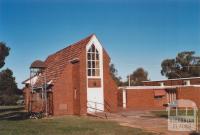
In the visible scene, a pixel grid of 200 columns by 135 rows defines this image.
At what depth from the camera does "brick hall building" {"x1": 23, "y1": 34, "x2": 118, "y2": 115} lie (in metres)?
35.3

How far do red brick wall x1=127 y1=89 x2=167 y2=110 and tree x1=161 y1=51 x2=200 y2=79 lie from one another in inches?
1927

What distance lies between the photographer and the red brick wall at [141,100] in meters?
47.4

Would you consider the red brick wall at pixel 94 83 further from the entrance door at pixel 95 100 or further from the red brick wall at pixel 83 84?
the red brick wall at pixel 83 84

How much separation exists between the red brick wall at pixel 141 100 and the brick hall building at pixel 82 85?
413 inches

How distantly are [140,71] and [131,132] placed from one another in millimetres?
98544

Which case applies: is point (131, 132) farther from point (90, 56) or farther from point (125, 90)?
point (125, 90)

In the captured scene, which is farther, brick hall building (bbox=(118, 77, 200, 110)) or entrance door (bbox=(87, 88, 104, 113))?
brick hall building (bbox=(118, 77, 200, 110))

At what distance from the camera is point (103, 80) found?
36.7 metres

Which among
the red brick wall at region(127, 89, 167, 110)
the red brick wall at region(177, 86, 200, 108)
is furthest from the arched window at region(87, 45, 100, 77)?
the red brick wall at region(177, 86, 200, 108)

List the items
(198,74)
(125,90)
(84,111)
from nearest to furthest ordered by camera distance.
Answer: (84,111)
(125,90)
(198,74)

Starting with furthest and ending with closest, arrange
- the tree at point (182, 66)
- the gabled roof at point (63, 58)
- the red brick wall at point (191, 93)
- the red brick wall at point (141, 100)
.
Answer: the tree at point (182, 66) → the red brick wall at point (141, 100) → the red brick wall at point (191, 93) → the gabled roof at point (63, 58)

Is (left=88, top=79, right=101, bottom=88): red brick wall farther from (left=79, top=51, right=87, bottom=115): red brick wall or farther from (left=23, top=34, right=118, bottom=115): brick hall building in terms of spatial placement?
(left=79, top=51, right=87, bottom=115): red brick wall

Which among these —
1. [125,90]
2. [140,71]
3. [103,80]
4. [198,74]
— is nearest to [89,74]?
[103,80]

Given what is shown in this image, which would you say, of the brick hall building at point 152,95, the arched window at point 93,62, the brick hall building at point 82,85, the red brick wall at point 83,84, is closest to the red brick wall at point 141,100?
the brick hall building at point 152,95
